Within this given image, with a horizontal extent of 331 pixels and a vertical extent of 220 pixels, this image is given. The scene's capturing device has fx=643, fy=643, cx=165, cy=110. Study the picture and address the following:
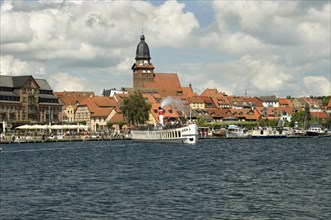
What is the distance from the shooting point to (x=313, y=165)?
241ft

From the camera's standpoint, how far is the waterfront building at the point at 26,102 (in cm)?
18100

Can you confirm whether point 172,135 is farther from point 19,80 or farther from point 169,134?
point 19,80

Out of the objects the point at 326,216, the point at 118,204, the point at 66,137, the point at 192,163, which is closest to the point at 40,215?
the point at 118,204

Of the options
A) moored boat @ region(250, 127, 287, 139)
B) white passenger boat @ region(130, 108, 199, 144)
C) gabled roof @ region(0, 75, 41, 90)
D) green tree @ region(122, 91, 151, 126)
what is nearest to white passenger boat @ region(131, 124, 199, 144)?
white passenger boat @ region(130, 108, 199, 144)

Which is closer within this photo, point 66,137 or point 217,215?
point 217,215

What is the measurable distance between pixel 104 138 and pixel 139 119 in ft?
60.6

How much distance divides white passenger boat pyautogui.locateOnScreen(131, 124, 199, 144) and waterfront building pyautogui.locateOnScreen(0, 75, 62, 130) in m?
39.5

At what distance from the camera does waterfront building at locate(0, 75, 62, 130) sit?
594 feet

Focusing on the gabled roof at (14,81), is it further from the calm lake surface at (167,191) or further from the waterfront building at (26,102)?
the calm lake surface at (167,191)

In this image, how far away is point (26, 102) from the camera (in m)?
188

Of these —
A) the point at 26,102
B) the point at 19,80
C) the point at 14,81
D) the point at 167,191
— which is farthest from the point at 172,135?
the point at 167,191

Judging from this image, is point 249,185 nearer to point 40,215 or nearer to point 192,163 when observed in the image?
point 40,215

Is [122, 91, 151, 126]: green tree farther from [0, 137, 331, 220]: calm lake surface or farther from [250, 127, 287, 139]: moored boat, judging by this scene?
[0, 137, 331, 220]: calm lake surface

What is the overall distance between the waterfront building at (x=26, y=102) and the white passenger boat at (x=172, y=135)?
3952cm
